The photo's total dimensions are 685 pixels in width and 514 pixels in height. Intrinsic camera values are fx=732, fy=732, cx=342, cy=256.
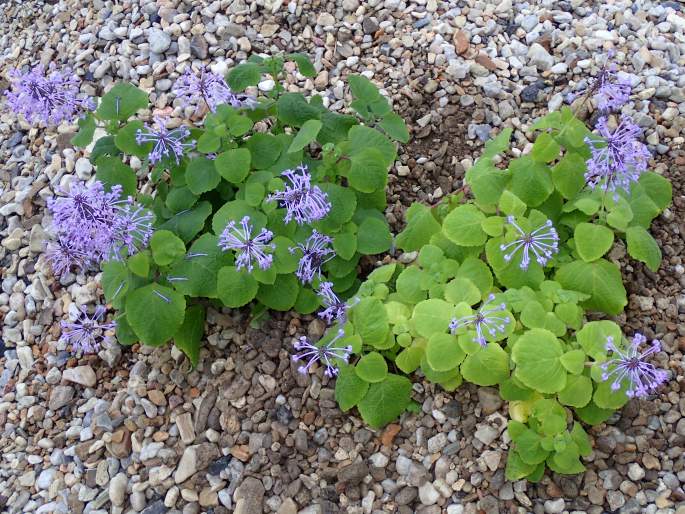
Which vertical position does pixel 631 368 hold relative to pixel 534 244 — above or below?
below

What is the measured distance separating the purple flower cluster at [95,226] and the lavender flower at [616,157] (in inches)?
63.4

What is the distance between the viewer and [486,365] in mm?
2502

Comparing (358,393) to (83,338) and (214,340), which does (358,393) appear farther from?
(83,338)

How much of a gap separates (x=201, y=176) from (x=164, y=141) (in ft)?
0.65

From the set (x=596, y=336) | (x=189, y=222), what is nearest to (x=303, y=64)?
(x=189, y=222)

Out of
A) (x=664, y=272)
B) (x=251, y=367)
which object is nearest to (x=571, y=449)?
(x=664, y=272)

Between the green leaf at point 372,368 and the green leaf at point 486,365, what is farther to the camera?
the green leaf at point 372,368

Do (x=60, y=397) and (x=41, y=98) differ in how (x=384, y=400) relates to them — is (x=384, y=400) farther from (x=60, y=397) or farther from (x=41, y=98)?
(x=41, y=98)

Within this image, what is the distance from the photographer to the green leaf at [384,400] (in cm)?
268

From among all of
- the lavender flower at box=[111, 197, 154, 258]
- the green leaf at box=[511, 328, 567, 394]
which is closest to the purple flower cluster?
the lavender flower at box=[111, 197, 154, 258]

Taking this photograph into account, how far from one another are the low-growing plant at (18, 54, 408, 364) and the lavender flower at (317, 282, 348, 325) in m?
0.02

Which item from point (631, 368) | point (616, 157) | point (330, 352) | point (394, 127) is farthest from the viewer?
point (394, 127)

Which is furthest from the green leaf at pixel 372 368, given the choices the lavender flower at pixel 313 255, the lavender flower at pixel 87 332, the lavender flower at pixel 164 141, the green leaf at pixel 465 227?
the lavender flower at pixel 164 141

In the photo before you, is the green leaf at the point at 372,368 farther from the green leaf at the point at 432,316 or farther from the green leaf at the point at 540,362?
the green leaf at the point at 540,362
